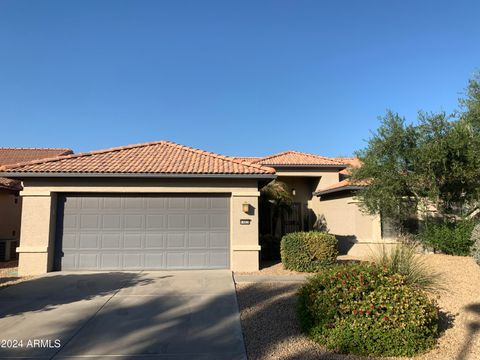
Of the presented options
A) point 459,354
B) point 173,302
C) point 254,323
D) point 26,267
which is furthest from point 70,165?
point 459,354

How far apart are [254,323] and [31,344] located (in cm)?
353

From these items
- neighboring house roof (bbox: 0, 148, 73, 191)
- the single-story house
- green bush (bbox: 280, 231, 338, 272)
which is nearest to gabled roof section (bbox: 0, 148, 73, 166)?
neighboring house roof (bbox: 0, 148, 73, 191)

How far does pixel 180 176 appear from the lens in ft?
38.8

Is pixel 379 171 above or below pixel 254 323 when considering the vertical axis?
above

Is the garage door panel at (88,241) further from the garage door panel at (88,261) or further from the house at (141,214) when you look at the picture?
the garage door panel at (88,261)

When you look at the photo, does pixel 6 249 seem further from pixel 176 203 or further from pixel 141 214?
pixel 176 203

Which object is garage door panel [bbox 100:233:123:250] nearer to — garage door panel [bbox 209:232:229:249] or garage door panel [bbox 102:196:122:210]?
garage door panel [bbox 102:196:122:210]

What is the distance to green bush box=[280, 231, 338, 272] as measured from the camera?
11234mm

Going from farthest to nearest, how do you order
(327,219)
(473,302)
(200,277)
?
(327,219)
(200,277)
(473,302)

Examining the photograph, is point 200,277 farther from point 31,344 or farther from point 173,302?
point 31,344

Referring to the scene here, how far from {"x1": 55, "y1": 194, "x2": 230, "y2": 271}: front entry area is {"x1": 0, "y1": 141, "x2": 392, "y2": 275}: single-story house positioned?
31 mm

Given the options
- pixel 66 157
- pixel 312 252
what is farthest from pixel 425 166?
Answer: pixel 66 157

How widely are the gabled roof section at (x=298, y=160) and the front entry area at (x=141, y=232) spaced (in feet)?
29.6

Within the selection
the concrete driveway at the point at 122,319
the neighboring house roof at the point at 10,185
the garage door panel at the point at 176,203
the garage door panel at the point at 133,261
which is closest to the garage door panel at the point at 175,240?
the garage door panel at the point at 176,203
